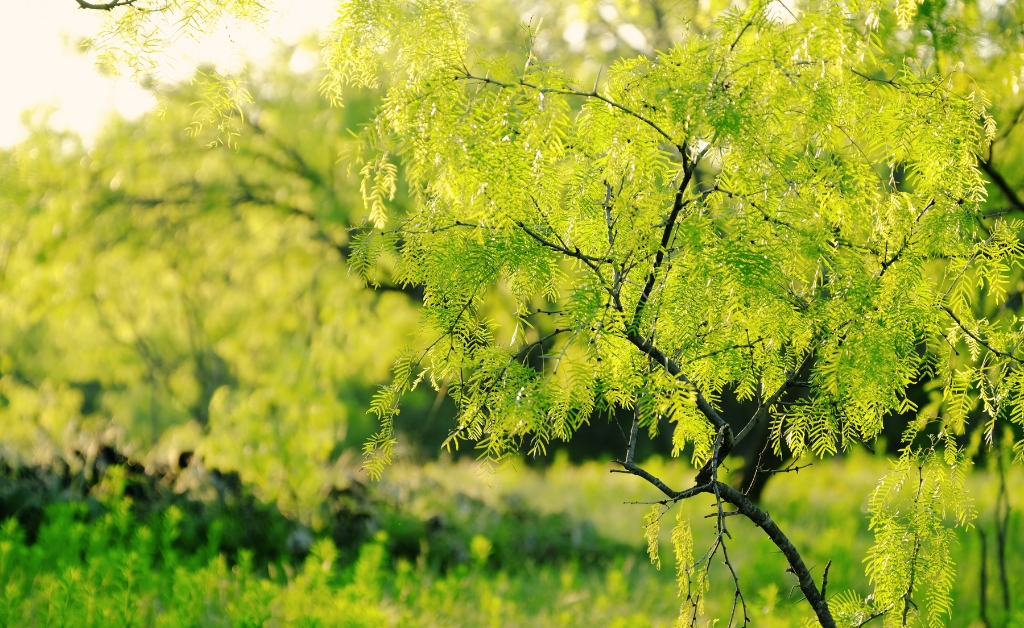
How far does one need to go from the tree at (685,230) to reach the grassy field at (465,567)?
1.42 feet

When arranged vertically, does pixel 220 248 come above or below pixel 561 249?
below

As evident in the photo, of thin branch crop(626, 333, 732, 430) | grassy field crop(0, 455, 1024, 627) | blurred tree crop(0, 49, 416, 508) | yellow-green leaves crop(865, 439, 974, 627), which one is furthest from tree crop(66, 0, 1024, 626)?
blurred tree crop(0, 49, 416, 508)

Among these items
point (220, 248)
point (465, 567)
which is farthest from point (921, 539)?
point (220, 248)

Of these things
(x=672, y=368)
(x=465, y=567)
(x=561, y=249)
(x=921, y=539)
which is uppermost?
(x=561, y=249)

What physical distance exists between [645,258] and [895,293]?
711mm

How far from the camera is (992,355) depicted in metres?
2.49

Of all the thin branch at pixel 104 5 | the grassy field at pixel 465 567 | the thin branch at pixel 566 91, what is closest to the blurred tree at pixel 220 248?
the grassy field at pixel 465 567

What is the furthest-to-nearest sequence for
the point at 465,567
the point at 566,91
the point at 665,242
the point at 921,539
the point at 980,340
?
the point at 465,567
the point at 921,539
the point at 980,340
the point at 665,242
the point at 566,91

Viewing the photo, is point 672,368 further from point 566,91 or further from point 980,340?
point 980,340

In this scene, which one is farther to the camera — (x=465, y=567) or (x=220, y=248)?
(x=220, y=248)

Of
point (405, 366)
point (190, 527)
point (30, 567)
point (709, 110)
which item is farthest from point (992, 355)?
point (190, 527)

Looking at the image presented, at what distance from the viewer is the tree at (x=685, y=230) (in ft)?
6.97

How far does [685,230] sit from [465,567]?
344cm

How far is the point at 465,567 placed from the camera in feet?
16.6
